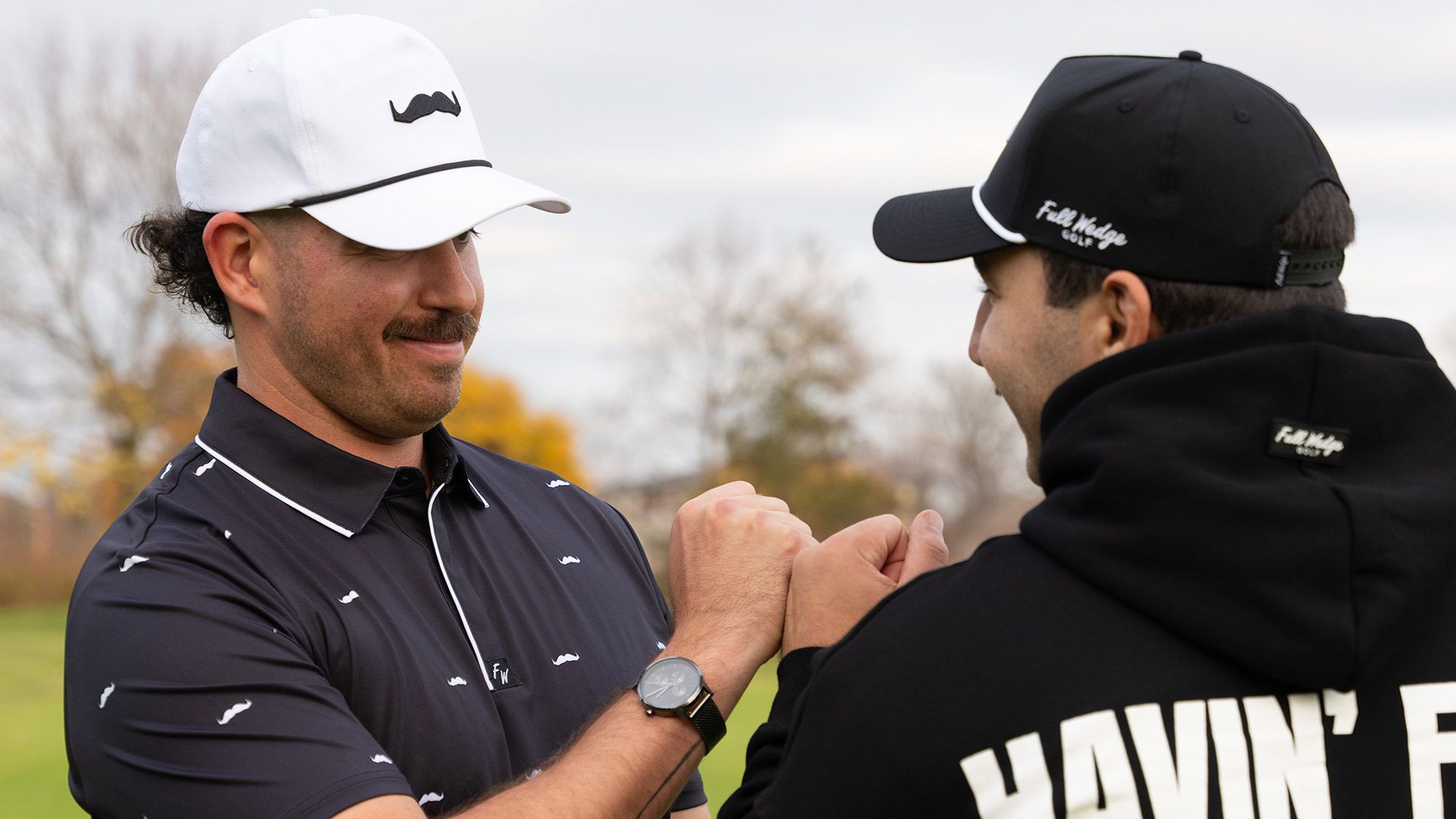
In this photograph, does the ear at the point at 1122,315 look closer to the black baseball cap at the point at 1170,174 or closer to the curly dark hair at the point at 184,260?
the black baseball cap at the point at 1170,174

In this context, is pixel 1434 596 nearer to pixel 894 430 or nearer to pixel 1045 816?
pixel 1045 816

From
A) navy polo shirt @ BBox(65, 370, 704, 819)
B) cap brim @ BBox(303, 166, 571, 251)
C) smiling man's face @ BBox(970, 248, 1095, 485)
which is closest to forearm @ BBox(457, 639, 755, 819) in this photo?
navy polo shirt @ BBox(65, 370, 704, 819)

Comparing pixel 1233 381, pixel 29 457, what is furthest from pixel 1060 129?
pixel 29 457

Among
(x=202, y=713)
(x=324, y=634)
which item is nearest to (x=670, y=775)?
(x=324, y=634)

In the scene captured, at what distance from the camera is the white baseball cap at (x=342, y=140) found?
2.36m

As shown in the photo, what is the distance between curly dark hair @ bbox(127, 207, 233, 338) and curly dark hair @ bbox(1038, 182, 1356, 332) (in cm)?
178

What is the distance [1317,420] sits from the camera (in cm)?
166

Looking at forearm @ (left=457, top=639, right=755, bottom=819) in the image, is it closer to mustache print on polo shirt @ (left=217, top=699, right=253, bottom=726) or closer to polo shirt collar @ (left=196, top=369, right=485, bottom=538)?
mustache print on polo shirt @ (left=217, top=699, right=253, bottom=726)

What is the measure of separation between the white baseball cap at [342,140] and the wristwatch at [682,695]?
86 cm

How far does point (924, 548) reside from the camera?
2.13 metres

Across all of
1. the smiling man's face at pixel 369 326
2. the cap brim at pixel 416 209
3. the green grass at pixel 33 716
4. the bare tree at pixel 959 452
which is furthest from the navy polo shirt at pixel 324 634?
the bare tree at pixel 959 452

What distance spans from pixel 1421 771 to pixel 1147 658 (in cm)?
38

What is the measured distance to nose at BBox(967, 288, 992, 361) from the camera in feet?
6.55

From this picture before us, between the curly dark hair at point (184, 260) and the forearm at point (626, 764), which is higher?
the curly dark hair at point (184, 260)
